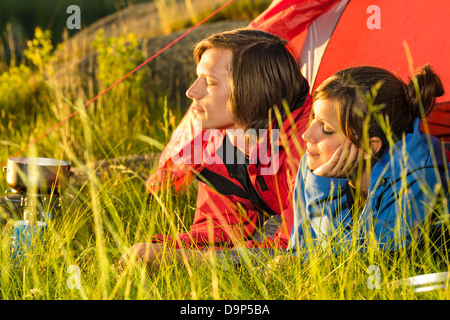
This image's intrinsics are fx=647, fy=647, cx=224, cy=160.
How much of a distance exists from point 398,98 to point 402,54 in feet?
3.47

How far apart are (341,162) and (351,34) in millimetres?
1286

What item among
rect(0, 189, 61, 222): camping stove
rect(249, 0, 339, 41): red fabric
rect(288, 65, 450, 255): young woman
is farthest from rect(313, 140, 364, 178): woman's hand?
rect(249, 0, 339, 41): red fabric

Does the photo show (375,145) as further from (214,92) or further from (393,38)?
(393,38)

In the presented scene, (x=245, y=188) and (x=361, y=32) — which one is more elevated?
(x=361, y=32)

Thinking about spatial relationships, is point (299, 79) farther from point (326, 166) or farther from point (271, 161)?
point (326, 166)

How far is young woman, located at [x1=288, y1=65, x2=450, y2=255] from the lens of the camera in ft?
6.38

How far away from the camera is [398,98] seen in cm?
204

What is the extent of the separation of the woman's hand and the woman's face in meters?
0.02

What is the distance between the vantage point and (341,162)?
1989 millimetres

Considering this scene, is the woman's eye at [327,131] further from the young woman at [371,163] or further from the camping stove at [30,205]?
the camping stove at [30,205]

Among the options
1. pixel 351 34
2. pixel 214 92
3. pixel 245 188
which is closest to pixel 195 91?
pixel 214 92

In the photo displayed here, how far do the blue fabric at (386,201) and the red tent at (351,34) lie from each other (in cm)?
101

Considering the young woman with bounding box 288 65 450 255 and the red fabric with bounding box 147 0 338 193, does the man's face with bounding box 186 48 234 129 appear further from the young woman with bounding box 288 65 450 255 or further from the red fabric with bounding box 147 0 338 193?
the red fabric with bounding box 147 0 338 193
